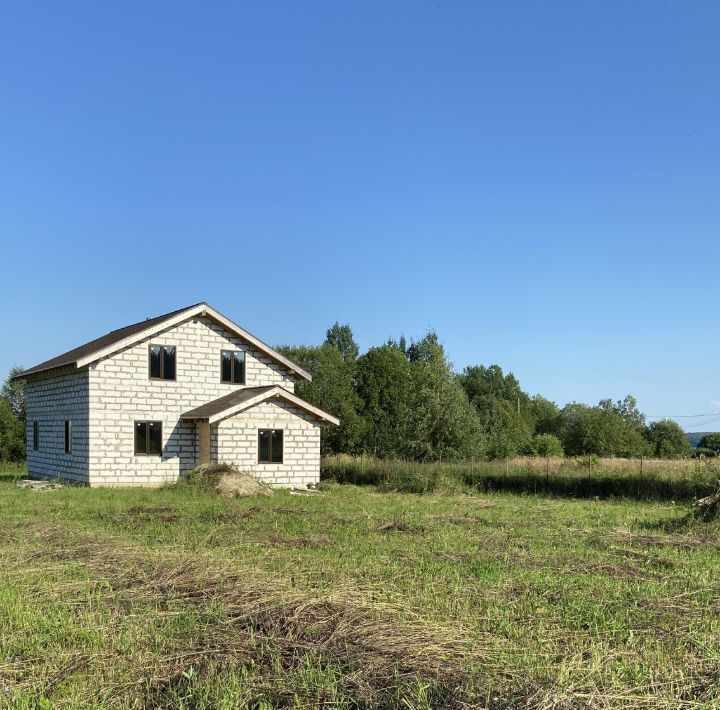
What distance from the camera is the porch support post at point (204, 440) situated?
88.1ft

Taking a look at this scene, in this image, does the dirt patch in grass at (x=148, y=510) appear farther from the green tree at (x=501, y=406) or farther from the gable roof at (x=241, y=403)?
the green tree at (x=501, y=406)

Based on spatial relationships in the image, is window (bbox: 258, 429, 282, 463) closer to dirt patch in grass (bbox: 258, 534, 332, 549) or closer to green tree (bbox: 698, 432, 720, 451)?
dirt patch in grass (bbox: 258, 534, 332, 549)

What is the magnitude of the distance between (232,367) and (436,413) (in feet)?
36.2

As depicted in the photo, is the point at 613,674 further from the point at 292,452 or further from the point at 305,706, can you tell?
the point at 292,452

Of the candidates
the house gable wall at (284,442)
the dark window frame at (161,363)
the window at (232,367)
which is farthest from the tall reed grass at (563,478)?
the dark window frame at (161,363)

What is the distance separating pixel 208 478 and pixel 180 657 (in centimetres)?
1829

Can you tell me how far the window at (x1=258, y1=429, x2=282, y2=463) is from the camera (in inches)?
1065

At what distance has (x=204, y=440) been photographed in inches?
1072

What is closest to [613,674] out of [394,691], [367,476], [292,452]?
[394,691]

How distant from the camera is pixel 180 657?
6113mm

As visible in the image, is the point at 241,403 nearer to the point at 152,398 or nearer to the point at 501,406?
the point at 152,398

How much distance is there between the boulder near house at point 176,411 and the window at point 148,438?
0.12 feet

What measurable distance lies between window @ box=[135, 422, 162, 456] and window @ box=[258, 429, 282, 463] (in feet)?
12.0

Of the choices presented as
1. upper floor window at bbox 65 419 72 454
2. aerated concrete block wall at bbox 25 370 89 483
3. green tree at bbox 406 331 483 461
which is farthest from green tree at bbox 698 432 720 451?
upper floor window at bbox 65 419 72 454
